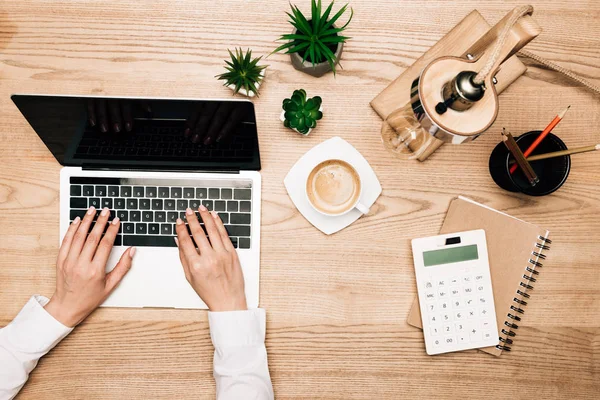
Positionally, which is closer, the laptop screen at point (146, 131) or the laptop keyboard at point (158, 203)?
the laptop screen at point (146, 131)

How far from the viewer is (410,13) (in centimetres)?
91

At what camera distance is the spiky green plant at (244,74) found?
2.76 ft

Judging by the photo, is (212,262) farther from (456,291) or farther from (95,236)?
(456,291)

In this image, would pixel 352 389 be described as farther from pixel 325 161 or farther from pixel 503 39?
pixel 503 39

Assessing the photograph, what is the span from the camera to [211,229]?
877 millimetres

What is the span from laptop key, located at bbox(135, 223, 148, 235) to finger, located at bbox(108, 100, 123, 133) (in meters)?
0.21

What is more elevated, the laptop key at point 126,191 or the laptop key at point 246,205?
the laptop key at point 126,191

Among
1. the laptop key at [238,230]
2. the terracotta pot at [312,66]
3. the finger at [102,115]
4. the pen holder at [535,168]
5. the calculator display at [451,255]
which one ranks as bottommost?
the calculator display at [451,255]

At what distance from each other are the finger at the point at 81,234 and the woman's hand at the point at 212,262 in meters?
0.18

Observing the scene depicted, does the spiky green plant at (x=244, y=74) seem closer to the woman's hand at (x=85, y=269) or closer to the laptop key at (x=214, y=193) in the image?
the laptop key at (x=214, y=193)

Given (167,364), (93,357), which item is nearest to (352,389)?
(167,364)

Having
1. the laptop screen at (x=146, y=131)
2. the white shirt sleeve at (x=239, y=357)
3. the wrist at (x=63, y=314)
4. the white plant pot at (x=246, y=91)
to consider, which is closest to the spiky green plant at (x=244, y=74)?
the white plant pot at (x=246, y=91)

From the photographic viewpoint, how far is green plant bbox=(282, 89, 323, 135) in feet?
2.75

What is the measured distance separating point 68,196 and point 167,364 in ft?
1.32
